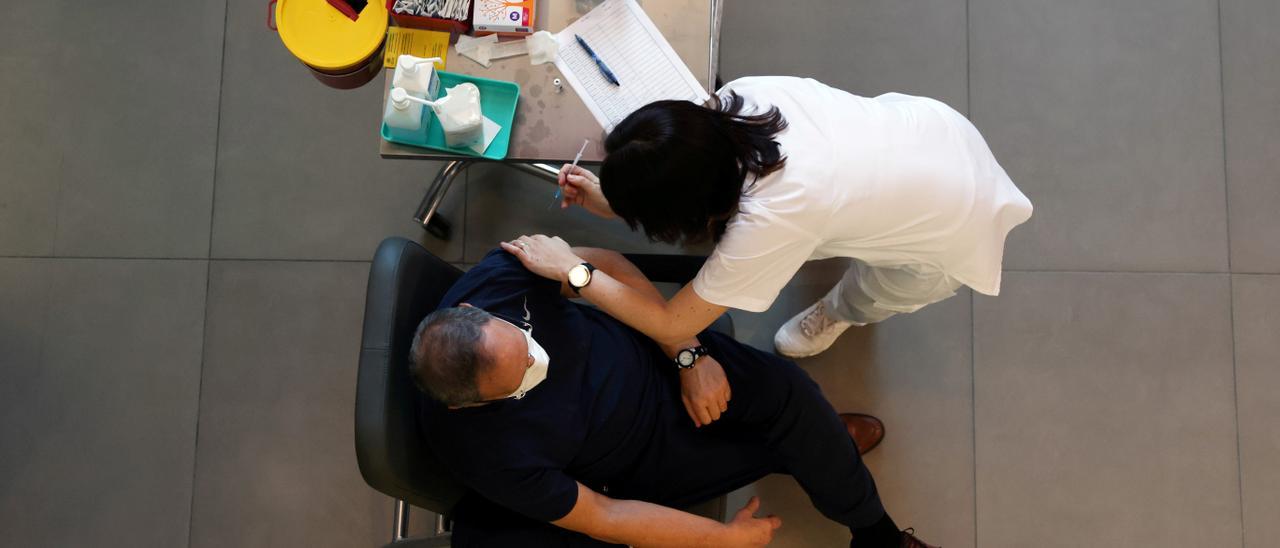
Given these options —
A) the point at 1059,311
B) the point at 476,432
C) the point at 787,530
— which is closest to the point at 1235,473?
the point at 1059,311

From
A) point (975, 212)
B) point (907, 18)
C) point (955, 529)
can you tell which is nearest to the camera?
point (975, 212)

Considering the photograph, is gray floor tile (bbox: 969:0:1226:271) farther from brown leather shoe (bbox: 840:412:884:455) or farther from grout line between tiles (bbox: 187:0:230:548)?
grout line between tiles (bbox: 187:0:230:548)

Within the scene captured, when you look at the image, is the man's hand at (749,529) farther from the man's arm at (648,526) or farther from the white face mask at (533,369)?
the white face mask at (533,369)

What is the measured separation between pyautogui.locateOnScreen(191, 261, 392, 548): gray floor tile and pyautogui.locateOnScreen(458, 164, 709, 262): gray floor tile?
38 centimetres

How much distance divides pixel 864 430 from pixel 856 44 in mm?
1172

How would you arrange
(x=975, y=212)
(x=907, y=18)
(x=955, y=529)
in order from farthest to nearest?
1. (x=907, y=18)
2. (x=955, y=529)
3. (x=975, y=212)

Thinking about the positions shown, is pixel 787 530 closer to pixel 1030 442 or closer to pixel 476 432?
pixel 1030 442

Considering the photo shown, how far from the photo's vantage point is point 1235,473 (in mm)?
2168

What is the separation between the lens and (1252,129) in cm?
227

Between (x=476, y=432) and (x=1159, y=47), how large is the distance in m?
2.32

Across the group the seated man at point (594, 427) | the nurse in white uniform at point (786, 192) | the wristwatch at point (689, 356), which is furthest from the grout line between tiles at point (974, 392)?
the wristwatch at point (689, 356)

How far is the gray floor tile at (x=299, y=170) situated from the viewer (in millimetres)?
2281

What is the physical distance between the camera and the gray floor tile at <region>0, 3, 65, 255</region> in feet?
7.49

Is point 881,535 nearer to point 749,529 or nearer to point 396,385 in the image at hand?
point 749,529
